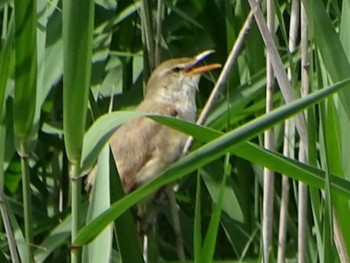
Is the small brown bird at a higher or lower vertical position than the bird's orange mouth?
lower

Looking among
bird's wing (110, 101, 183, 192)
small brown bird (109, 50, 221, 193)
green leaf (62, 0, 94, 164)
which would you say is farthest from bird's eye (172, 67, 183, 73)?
green leaf (62, 0, 94, 164)

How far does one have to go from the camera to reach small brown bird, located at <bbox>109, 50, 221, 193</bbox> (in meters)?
2.47

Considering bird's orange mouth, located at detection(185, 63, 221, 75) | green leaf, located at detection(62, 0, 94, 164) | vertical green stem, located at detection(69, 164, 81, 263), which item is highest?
bird's orange mouth, located at detection(185, 63, 221, 75)

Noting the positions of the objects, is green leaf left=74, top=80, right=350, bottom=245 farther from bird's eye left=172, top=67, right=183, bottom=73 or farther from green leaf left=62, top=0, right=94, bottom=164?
bird's eye left=172, top=67, right=183, bottom=73

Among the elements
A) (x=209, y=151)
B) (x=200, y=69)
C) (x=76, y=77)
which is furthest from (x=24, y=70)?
(x=200, y=69)

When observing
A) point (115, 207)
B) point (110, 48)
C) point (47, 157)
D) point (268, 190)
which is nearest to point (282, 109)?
point (115, 207)

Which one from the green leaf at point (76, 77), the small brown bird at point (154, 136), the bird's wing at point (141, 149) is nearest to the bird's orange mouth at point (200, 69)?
the small brown bird at point (154, 136)

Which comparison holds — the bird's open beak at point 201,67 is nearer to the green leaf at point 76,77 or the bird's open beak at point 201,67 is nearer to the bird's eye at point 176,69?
the bird's eye at point 176,69

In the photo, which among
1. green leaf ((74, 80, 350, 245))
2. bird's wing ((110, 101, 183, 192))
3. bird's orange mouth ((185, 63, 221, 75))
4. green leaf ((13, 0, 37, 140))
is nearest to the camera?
green leaf ((74, 80, 350, 245))

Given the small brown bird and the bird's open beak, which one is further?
the small brown bird

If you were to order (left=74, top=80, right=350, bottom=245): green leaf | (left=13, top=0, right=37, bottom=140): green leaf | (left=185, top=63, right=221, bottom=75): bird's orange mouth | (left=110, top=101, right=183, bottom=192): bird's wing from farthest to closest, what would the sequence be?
(left=110, top=101, right=183, bottom=192): bird's wing, (left=185, top=63, right=221, bottom=75): bird's orange mouth, (left=13, top=0, right=37, bottom=140): green leaf, (left=74, top=80, right=350, bottom=245): green leaf

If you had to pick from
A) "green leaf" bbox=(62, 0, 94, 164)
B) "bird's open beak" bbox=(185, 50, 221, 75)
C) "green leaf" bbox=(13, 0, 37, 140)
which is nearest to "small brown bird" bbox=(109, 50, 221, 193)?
"bird's open beak" bbox=(185, 50, 221, 75)

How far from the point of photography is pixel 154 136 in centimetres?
254

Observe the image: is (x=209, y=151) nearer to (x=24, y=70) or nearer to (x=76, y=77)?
(x=76, y=77)
